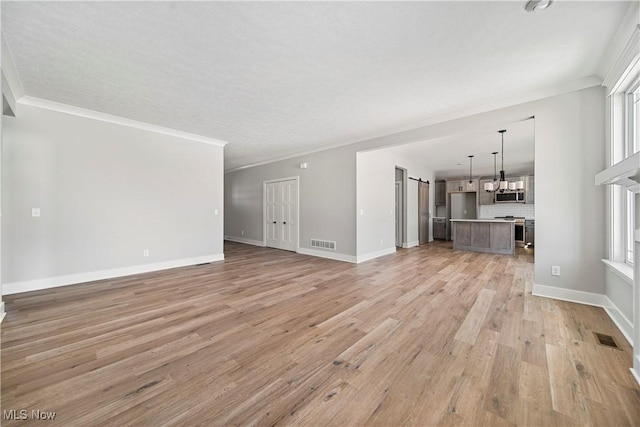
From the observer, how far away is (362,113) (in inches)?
149

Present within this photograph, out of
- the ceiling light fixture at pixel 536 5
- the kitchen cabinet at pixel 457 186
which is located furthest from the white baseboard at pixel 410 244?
the ceiling light fixture at pixel 536 5

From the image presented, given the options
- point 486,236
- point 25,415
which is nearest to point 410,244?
point 486,236

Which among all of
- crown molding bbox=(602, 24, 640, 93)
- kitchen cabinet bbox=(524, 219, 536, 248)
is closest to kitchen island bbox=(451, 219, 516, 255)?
kitchen cabinet bbox=(524, 219, 536, 248)

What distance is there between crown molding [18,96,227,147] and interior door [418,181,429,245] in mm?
6522

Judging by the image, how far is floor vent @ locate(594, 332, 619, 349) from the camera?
2014 millimetres

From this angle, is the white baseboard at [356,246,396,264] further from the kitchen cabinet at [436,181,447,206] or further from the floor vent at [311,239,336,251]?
the kitchen cabinet at [436,181,447,206]

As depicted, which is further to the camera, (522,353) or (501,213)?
(501,213)

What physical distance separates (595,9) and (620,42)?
0.63 metres

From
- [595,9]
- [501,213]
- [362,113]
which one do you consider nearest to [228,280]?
[362,113]

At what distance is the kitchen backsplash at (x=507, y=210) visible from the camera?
348 inches

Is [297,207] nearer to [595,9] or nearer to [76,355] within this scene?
[76,355]

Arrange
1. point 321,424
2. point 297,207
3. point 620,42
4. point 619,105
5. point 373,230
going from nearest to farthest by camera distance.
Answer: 1. point 321,424
2. point 620,42
3. point 619,105
4. point 373,230
5. point 297,207

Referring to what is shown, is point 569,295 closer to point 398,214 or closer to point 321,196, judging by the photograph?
point 321,196

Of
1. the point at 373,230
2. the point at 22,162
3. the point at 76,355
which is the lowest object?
the point at 76,355
